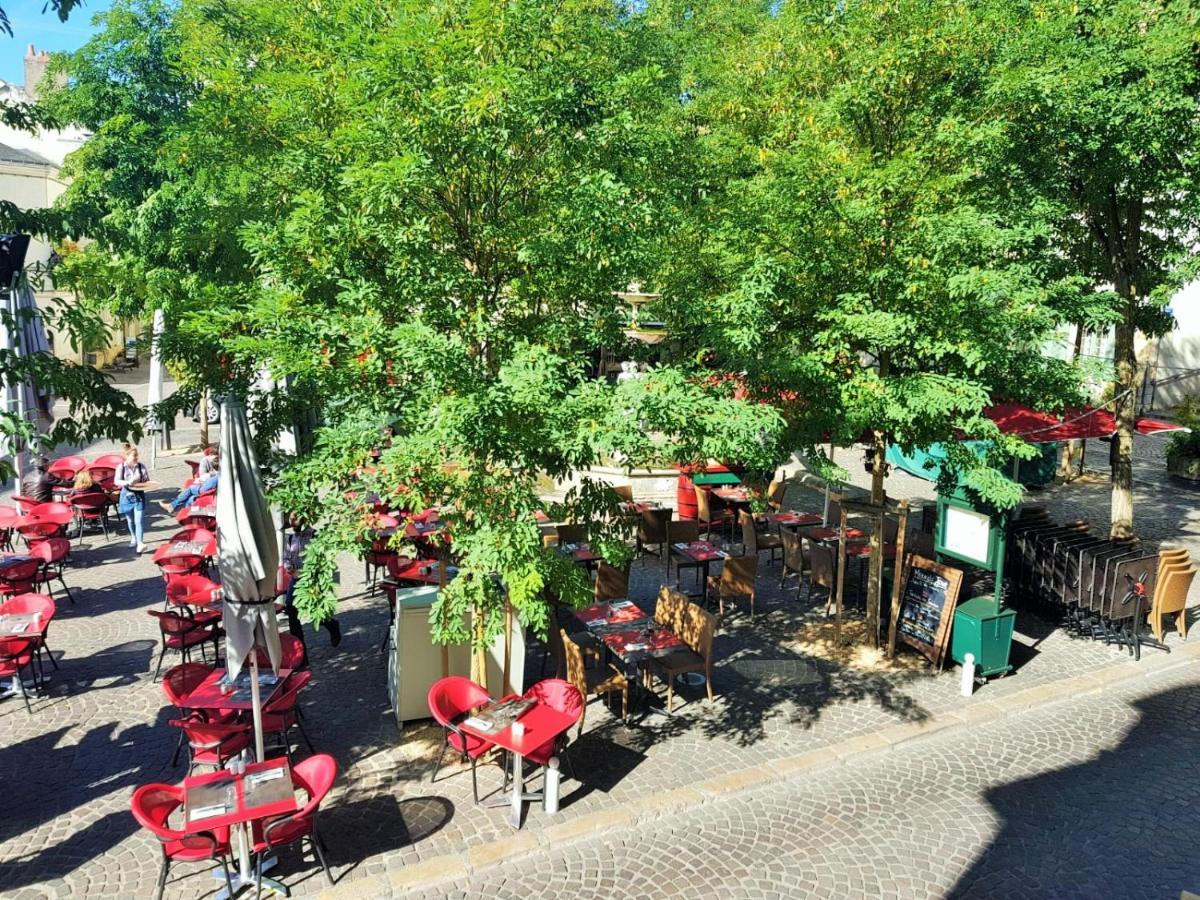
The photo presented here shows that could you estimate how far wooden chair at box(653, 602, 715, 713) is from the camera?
31.5 feet

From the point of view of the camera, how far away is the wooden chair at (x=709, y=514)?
15953mm

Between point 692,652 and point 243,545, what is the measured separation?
521 centimetres

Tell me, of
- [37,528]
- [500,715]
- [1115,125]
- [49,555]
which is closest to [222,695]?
[500,715]

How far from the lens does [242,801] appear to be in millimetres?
6477

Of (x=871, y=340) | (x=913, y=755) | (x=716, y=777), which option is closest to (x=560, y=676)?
(x=716, y=777)

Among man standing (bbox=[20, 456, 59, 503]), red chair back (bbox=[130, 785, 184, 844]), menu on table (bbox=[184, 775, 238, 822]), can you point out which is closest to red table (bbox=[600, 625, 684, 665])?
menu on table (bbox=[184, 775, 238, 822])

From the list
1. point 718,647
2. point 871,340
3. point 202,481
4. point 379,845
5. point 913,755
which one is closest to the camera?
point 379,845

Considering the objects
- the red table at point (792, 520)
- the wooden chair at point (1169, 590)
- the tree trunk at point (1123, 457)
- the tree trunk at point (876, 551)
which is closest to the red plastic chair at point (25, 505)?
the red table at point (792, 520)

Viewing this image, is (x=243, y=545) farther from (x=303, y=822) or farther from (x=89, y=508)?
(x=89, y=508)

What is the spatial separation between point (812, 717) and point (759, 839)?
2412 mm

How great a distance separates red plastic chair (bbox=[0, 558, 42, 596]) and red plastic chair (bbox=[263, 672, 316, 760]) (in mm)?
5387

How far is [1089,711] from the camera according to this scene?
997cm

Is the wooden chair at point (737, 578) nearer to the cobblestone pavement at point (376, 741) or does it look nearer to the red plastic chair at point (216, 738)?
the cobblestone pavement at point (376, 741)

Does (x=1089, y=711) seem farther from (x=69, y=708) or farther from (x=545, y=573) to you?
(x=69, y=708)
